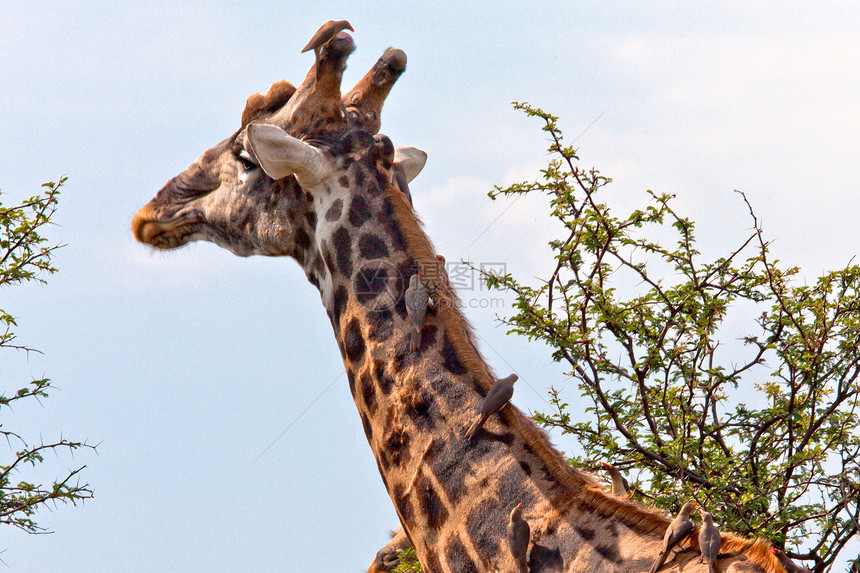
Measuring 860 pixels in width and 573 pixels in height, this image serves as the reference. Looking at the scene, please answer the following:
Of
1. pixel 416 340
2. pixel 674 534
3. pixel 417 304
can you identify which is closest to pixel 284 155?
pixel 417 304

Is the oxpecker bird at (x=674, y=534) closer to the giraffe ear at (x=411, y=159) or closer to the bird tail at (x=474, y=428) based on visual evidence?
the bird tail at (x=474, y=428)

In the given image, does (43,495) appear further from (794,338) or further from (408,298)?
(794,338)

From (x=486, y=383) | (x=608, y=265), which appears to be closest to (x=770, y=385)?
(x=608, y=265)

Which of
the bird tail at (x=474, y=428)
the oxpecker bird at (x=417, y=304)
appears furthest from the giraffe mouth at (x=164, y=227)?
the bird tail at (x=474, y=428)

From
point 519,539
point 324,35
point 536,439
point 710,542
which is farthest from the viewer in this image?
point 324,35

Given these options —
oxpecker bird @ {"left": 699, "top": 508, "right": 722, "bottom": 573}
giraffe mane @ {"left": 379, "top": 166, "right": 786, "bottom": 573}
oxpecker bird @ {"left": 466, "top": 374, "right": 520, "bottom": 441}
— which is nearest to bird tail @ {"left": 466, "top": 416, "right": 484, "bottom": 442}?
oxpecker bird @ {"left": 466, "top": 374, "right": 520, "bottom": 441}

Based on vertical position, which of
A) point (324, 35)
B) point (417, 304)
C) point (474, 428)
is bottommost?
point (474, 428)

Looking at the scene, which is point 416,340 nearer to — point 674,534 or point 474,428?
point 474,428

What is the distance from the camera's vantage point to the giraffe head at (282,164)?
5539mm

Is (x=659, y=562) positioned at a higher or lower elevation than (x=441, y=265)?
lower

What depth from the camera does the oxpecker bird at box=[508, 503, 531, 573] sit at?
167 inches

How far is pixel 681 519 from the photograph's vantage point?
3967 mm

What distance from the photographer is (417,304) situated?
4965 mm

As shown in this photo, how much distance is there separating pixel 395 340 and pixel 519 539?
128 centimetres
